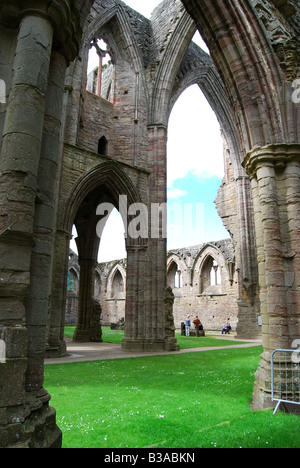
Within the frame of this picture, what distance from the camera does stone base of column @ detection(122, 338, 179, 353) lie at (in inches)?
421

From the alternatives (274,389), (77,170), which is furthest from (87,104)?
(274,389)

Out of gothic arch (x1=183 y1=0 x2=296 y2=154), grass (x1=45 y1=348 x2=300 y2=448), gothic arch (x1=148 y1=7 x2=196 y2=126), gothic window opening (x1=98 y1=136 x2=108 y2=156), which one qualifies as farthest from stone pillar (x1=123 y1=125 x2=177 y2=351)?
gothic arch (x1=183 y1=0 x2=296 y2=154)

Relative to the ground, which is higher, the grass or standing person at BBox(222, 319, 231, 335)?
standing person at BBox(222, 319, 231, 335)

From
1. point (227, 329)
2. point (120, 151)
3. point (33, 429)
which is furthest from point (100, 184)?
point (227, 329)

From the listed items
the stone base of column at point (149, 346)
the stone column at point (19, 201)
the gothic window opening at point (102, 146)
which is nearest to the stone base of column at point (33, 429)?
the stone column at point (19, 201)

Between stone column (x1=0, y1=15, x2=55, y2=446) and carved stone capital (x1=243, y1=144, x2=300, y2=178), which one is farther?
carved stone capital (x1=243, y1=144, x2=300, y2=178)

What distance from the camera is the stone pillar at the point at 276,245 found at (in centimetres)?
432

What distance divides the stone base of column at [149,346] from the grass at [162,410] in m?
3.71

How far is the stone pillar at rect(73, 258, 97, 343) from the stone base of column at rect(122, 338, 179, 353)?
366cm

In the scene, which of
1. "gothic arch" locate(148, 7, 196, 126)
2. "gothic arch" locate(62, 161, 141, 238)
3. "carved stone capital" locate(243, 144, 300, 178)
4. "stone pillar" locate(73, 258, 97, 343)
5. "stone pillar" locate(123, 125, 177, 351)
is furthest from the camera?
"stone pillar" locate(73, 258, 97, 343)

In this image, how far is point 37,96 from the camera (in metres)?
2.63

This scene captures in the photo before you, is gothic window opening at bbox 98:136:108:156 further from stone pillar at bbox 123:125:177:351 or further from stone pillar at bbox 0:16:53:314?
stone pillar at bbox 0:16:53:314

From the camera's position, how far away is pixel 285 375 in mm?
Result: 4062

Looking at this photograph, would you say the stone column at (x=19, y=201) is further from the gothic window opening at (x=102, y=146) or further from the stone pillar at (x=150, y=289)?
the gothic window opening at (x=102, y=146)
